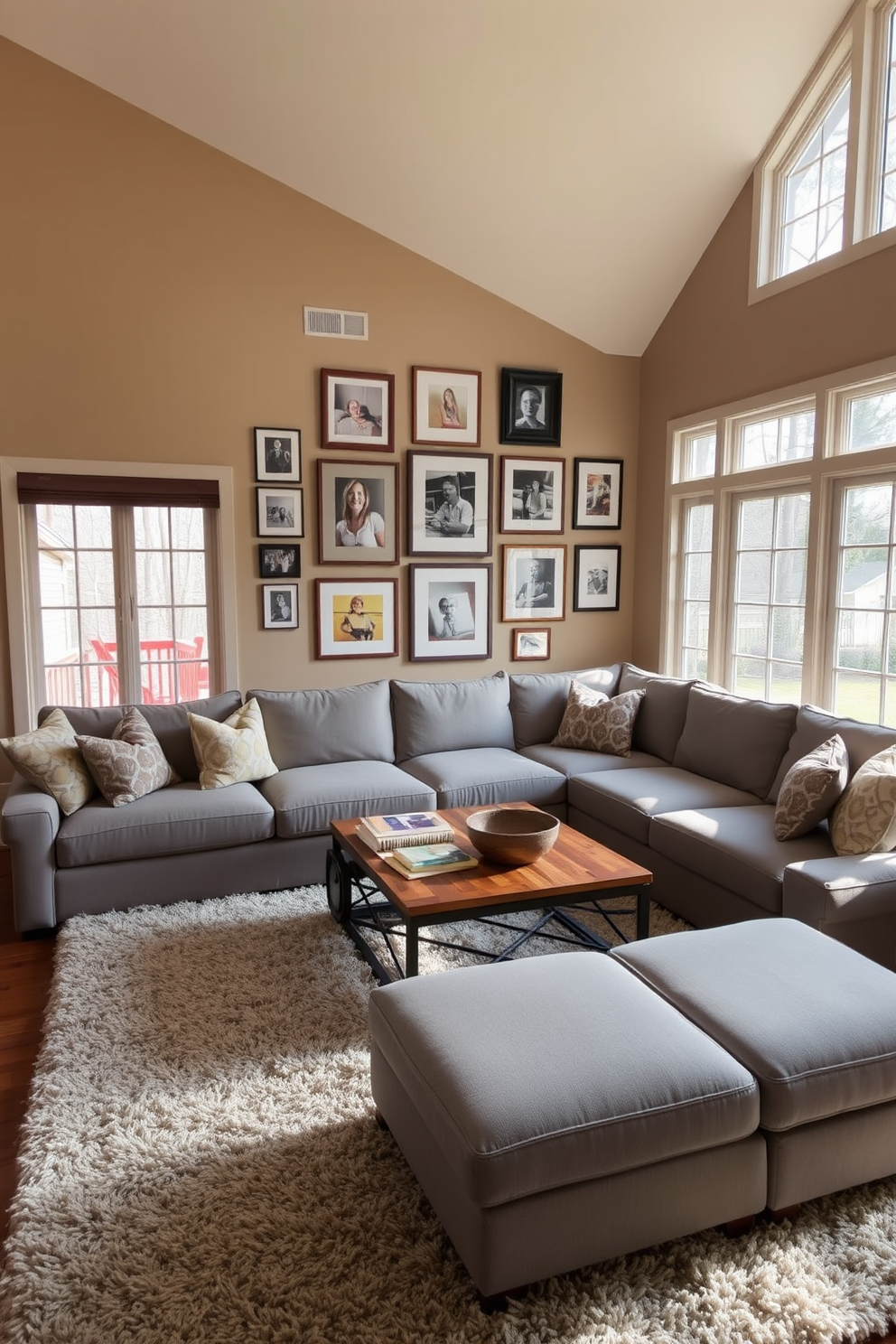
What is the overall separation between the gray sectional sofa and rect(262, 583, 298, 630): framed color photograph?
67 centimetres

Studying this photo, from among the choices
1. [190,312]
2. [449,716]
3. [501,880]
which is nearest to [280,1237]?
[501,880]

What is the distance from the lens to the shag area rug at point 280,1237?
1.76 m

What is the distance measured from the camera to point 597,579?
596 cm

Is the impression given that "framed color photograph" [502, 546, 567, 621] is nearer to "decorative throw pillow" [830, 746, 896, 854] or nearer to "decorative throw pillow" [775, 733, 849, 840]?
"decorative throw pillow" [775, 733, 849, 840]

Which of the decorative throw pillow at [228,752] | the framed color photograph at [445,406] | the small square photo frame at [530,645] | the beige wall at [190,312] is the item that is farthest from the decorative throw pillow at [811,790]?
the framed color photograph at [445,406]

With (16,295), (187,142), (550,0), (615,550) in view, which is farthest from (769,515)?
(16,295)

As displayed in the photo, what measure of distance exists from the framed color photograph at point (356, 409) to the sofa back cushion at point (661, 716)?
2100 mm

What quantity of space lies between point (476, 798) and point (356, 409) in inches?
95.1

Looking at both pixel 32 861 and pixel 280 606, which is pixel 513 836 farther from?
pixel 280 606

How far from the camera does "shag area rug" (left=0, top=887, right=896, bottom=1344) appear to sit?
1.76 meters

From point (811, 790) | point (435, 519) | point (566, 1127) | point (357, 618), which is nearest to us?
point (566, 1127)

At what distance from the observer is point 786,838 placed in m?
3.40

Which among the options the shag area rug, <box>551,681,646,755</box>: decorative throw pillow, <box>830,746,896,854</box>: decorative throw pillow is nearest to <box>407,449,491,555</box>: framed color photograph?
<box>551,681,646,755</box>: decorative throw pillow

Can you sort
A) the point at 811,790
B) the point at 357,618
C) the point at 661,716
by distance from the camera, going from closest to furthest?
the point at 811,790
the point at 661,716
the point at 357,618
